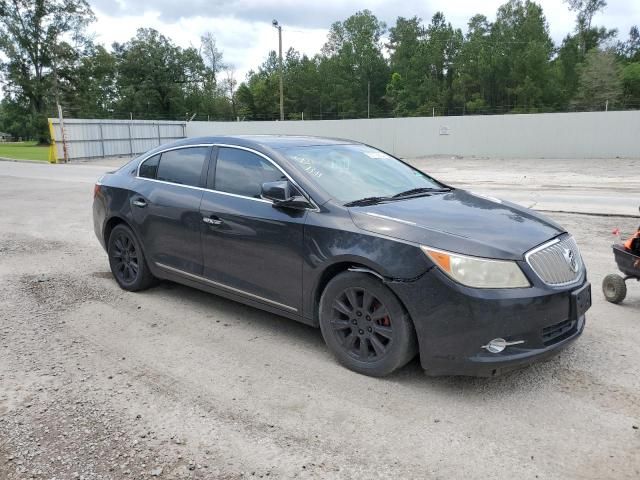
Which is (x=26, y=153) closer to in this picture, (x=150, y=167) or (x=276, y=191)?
(x=150, y=167)

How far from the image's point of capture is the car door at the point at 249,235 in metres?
3.98

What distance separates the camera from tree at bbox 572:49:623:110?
6062 cm

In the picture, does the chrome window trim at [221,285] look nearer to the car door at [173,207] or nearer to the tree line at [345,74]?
the car door at [173,207]

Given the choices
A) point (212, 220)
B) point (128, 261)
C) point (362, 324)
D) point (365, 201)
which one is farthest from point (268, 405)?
point (128, 261)

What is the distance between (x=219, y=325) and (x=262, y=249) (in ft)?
3.12

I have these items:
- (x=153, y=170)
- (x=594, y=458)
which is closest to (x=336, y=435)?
(x=594, y=458)

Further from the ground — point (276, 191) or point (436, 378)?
point (276, 191)

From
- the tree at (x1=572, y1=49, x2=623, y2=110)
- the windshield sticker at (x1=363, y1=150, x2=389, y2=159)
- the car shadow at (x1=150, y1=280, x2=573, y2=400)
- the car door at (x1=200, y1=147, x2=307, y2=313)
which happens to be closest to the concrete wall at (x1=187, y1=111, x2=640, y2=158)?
the windshield sticker at (x1=363, y1=150, x2=389, y2=159)

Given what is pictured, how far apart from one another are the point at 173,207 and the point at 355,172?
5.59 ft

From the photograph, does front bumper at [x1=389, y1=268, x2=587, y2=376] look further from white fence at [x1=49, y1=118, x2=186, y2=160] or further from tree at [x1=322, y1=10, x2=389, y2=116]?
tree at [x1=322, y1=10, x2=389, y2=116]

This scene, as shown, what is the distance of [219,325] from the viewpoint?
4.66 metres

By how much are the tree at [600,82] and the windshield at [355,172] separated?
6252cm

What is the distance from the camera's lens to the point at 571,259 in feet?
12.0

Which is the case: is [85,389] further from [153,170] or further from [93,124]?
[93,124]
